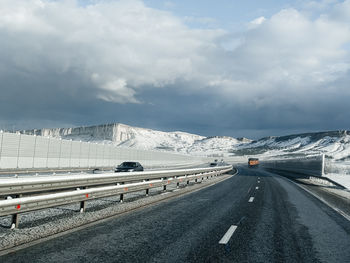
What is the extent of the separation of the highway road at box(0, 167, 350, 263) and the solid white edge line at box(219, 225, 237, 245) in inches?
0.8

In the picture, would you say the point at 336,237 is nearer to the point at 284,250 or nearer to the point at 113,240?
the point at 284,250

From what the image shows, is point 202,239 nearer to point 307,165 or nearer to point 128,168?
point 128,168

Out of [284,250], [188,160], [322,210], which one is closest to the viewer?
[284,250]

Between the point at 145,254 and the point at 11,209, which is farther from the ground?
the point at 11,209

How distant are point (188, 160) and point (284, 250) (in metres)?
90.3

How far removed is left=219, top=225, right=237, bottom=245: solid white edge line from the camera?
6.53 m

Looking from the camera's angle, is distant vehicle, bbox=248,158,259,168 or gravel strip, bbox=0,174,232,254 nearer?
gravel strip, bbox=0,174,232,254

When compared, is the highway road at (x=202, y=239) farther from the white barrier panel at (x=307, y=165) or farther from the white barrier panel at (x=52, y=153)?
the white barrier panel at (x=307, y=165)

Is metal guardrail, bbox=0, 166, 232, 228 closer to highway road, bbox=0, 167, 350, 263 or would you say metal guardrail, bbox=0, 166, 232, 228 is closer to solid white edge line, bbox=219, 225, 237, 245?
highway road, bbox=0, 167, 350, 263

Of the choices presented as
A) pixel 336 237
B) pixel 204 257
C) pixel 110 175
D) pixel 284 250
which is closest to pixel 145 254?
pixel 204 257

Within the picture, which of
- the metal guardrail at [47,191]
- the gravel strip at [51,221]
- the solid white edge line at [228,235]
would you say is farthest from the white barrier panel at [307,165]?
the solid white edge line at [228,235]

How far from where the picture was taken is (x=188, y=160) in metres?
96.2

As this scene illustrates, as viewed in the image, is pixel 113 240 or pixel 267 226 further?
pixel 267 226

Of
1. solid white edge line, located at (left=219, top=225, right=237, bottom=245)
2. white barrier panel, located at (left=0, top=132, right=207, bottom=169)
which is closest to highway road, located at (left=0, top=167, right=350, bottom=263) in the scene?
solid white edge line, located at (left=219, top=225, right=237, bottom=245)
